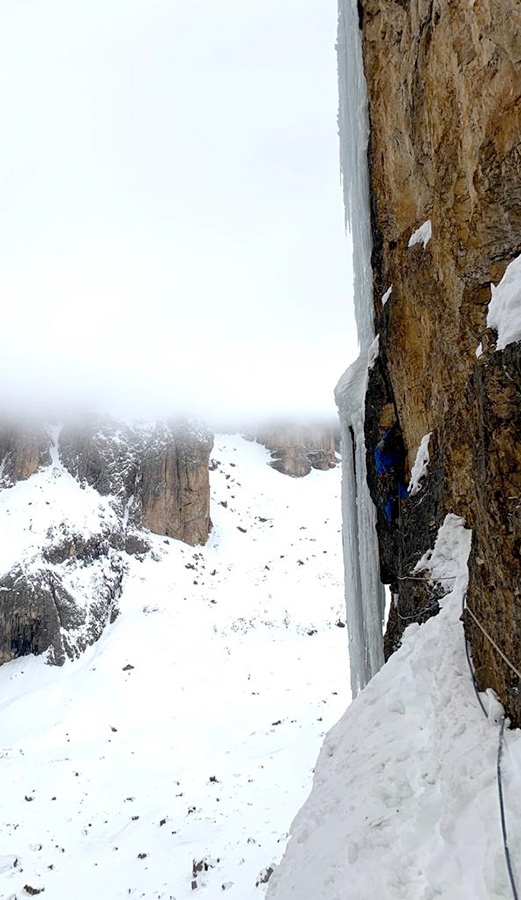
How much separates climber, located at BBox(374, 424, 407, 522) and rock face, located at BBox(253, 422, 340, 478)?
33.8 metres

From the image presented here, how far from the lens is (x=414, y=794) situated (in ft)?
9.73

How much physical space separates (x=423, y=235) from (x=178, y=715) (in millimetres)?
14963

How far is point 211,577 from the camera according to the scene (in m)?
25.8

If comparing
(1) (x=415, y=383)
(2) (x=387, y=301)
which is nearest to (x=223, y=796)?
(1) (x=415, y=383)

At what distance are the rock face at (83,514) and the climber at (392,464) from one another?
17413 millimetres

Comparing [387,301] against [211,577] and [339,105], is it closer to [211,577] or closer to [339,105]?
[339,105]

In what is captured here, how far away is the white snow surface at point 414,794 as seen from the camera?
2.38 m

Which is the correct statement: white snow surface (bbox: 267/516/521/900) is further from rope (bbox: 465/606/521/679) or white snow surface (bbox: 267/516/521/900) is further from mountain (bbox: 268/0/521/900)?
rope (bbox: 465/606/521/679)

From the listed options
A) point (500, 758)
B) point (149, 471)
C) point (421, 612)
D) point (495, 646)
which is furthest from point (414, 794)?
point (149, 471)

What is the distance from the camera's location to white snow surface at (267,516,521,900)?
2381 mm

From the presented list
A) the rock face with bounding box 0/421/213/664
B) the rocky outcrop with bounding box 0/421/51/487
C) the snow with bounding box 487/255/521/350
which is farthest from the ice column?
the rocky outcrop with bounding box 0/421/51/487

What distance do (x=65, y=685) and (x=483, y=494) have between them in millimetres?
18868

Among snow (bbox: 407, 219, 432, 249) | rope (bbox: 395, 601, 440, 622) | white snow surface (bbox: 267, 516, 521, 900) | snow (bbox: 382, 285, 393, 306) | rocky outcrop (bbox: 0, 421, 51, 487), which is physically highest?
rocky outcrop (bbox: 0, 421, 51, 487)

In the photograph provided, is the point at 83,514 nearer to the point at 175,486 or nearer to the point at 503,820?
the point at 175,486
